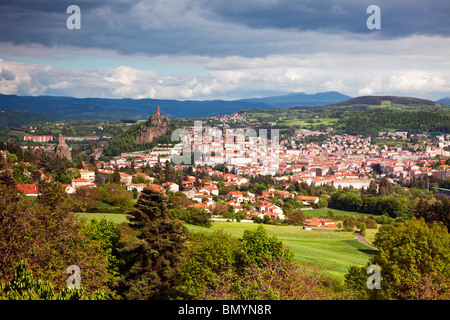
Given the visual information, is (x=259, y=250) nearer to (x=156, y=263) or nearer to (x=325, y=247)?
(x=156, y=263)

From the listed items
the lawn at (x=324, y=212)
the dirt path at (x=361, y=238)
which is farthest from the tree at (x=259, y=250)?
the lawn at (x=324, y=212)

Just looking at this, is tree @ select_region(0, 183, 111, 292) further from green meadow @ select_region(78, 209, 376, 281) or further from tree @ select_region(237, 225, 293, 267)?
green meadow @ select_region(78, 209, 376, 281)

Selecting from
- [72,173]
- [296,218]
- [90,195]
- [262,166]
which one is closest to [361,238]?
[296,218]

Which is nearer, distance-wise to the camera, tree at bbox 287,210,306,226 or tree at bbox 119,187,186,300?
tree at bbox 119,187,186,300

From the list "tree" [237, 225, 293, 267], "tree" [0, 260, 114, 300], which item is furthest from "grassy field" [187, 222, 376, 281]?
"tree" [0, 260, 114, 300]

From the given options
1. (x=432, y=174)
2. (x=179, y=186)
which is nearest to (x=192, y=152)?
(x=179, y=186)
